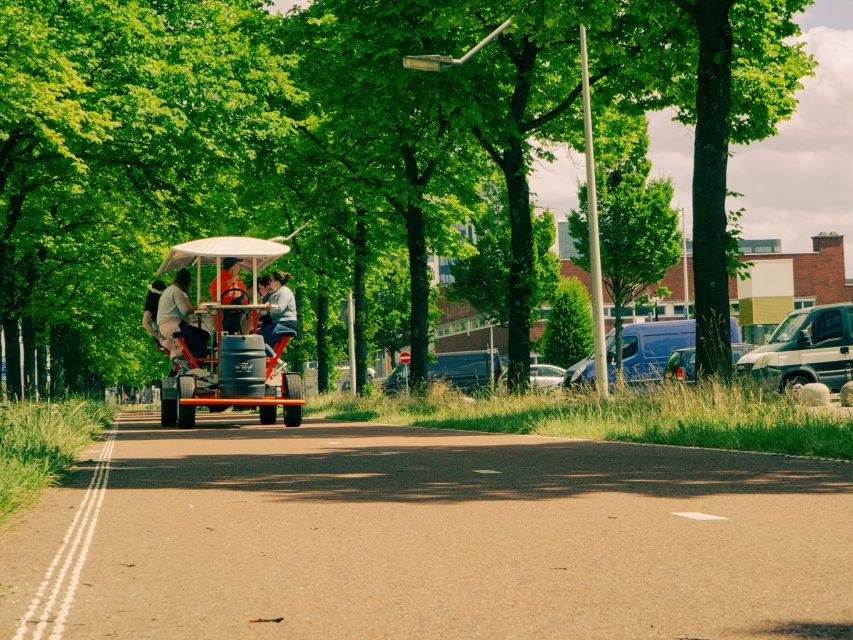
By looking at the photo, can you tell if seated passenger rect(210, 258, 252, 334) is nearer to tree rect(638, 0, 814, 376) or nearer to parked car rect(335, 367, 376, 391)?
tree rect(638, 0, 814, 376)

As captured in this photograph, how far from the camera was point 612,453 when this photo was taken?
12.3 meters

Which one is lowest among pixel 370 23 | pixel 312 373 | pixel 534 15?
pixel 312 373

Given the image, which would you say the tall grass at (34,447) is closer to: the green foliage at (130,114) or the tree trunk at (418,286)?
the green foliage at (130,114)

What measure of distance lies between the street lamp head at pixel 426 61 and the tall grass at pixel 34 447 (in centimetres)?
861

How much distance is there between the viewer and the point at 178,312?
1712 cm

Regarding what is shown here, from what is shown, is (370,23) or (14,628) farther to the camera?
(370,23)

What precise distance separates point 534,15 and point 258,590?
44.9 ft

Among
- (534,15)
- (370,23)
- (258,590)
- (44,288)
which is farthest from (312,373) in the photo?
(258,590)

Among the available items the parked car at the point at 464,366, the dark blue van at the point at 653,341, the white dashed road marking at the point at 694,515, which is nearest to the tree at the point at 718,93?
the white dashed road marking at the point at 694,515

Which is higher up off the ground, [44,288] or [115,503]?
[44,288]

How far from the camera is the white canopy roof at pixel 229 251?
55.3 feet

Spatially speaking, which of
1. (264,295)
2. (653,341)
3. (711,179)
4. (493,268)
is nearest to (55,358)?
(653,341)

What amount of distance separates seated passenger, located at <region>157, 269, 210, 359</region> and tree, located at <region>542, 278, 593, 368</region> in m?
47.9

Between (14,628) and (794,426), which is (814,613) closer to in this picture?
(14,628)
